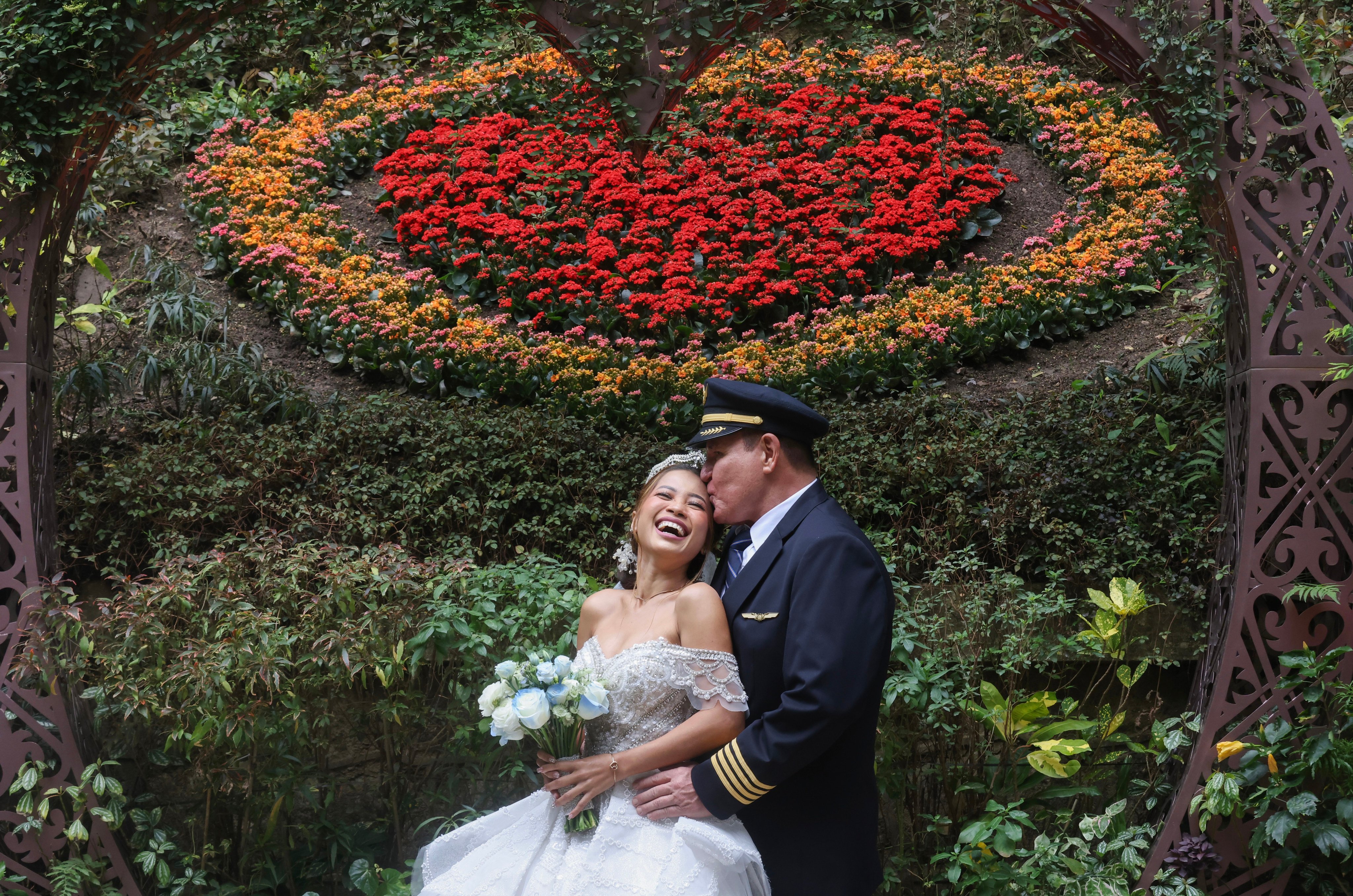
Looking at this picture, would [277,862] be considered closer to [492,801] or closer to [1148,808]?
[492,801]

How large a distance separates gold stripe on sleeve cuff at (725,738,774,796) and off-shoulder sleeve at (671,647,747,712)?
0.33 ft

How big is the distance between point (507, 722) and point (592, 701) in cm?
19

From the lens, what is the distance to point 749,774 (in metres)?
2.22

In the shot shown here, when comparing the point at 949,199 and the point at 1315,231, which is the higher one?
the point at 1315,231

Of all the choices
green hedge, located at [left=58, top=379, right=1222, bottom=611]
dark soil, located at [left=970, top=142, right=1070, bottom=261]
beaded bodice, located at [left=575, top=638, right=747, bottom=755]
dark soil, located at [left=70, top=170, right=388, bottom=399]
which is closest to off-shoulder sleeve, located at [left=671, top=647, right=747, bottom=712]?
beaded bodice, located at [left=575, top=638, right=747, bottom=755]

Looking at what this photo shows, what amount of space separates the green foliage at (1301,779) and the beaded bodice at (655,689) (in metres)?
1.82

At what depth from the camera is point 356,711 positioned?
350 cm

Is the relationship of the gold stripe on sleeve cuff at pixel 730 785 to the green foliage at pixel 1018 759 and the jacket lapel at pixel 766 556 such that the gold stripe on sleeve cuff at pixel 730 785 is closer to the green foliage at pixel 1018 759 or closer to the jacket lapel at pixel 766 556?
the jacket lapel at pixel 766 556

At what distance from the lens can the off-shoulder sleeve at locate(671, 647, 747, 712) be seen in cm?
229

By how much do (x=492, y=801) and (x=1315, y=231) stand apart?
3179mm

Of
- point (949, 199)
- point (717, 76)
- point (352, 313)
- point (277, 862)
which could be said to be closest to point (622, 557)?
point (277, 862)

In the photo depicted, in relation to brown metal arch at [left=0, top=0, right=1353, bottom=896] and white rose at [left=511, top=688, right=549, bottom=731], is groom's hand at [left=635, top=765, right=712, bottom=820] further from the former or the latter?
brown metal arch at [left=0, top=0, right=1353, bottom=896]

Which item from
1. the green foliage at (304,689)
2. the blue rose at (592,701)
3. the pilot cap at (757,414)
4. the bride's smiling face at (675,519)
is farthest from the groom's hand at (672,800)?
the green foliage at (304,689)

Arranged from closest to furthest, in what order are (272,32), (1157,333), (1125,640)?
(1125,640), (272,32), (1157,333)
